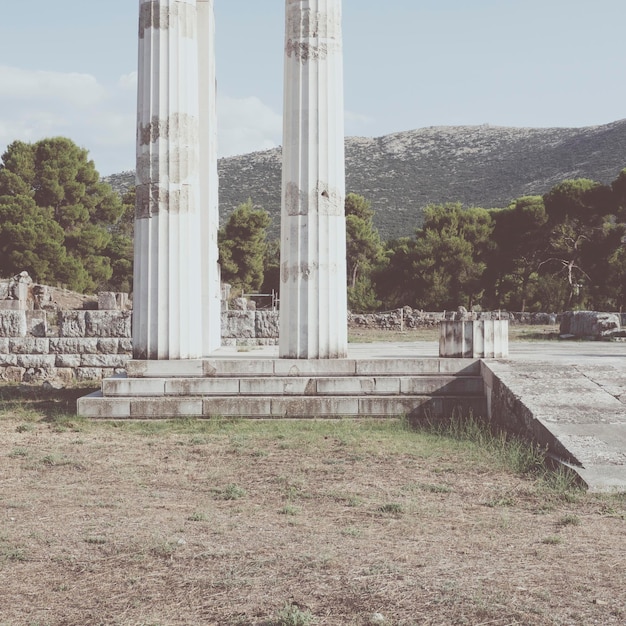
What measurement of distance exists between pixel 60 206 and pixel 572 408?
35.3 m

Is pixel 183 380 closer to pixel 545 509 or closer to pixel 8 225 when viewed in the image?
pixel 545 509

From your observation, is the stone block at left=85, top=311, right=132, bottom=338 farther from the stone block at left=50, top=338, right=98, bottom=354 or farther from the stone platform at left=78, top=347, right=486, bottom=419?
the stone platform at left=78, top=347, right=486, bottom=419

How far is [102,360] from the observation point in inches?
643

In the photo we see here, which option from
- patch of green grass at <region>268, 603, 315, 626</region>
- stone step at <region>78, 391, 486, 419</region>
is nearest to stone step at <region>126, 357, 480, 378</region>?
stone step at <region>78, 391, 486, 419</region>

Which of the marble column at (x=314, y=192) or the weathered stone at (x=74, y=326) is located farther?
the weathered stone at (x=74, y=326)

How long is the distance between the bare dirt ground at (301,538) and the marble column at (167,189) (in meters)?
2.75

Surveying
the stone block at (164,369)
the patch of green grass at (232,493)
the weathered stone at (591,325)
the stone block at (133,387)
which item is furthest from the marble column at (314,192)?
the weathered stone at (591,325)

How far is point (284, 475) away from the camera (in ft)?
23.5

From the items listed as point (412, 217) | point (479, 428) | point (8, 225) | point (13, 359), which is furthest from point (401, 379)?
point (412, 217)

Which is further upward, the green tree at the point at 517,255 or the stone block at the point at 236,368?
the green tree at the point at 517,255

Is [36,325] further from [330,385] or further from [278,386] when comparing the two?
[330,385]

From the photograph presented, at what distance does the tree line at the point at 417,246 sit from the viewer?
122ft

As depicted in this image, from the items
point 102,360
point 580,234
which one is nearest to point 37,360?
point 102,360

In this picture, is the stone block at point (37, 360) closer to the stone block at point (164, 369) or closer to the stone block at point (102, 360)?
the stone block at point (102, 360)
